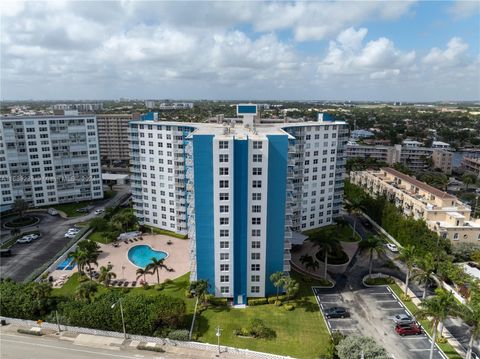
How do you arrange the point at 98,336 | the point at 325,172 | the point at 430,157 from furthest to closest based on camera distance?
the point at 430,157 → the point at 325,172 → the point at 98,336

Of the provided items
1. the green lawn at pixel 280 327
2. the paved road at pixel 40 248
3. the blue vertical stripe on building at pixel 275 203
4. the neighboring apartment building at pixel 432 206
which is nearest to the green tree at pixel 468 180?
the neighboring apartment building at pixel 432 206

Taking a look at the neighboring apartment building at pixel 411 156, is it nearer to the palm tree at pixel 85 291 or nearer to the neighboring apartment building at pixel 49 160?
the neighboring apartment building at pixel 49 160

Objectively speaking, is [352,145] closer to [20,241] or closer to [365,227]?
[365,227]

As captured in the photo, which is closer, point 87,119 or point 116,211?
point 116,211

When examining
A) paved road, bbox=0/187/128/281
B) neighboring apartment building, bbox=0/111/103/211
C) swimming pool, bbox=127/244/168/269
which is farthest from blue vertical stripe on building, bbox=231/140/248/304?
neighboring apartment building, bbox=0/111/103/211

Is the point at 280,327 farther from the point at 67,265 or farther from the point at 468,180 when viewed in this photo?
the point at 468,180

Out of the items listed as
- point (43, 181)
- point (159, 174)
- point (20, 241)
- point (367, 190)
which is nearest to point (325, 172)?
point (367, 190)

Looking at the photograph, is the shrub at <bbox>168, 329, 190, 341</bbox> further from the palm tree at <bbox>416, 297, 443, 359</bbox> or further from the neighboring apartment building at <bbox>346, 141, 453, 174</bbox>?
the neighboring apartment building at <bbox>346, 141, 453, 174</bbox>
